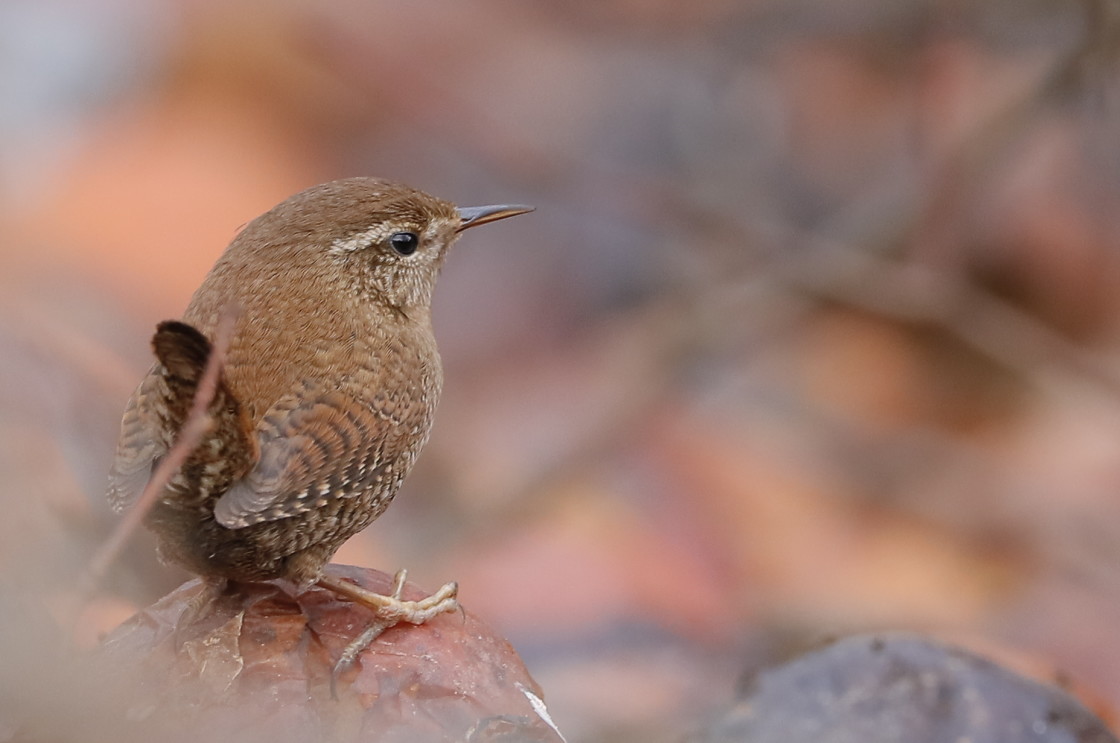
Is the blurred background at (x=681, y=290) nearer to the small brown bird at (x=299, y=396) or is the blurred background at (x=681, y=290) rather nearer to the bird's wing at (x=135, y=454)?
the small brown bird at (x=299, y=396)

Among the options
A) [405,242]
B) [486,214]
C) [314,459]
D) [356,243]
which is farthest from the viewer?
[486,214]

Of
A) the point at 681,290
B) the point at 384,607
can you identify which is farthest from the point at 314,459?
the point at 681,290

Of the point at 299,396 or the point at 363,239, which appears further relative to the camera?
the point at 363,239

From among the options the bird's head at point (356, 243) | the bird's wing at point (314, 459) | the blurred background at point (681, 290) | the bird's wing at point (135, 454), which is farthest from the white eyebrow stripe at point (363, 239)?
the blurred background at point (681, 290)

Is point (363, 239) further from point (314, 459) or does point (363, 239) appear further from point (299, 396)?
point (314, 459)

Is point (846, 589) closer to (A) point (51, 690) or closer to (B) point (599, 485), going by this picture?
(B) point (599, 485)

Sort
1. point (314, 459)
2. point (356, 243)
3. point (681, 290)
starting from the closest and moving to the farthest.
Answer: point (314, 459) → point (356, 243) → point (681, 290)

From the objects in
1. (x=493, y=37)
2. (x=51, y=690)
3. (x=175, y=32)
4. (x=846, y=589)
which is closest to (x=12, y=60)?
(x=175, y=32)
